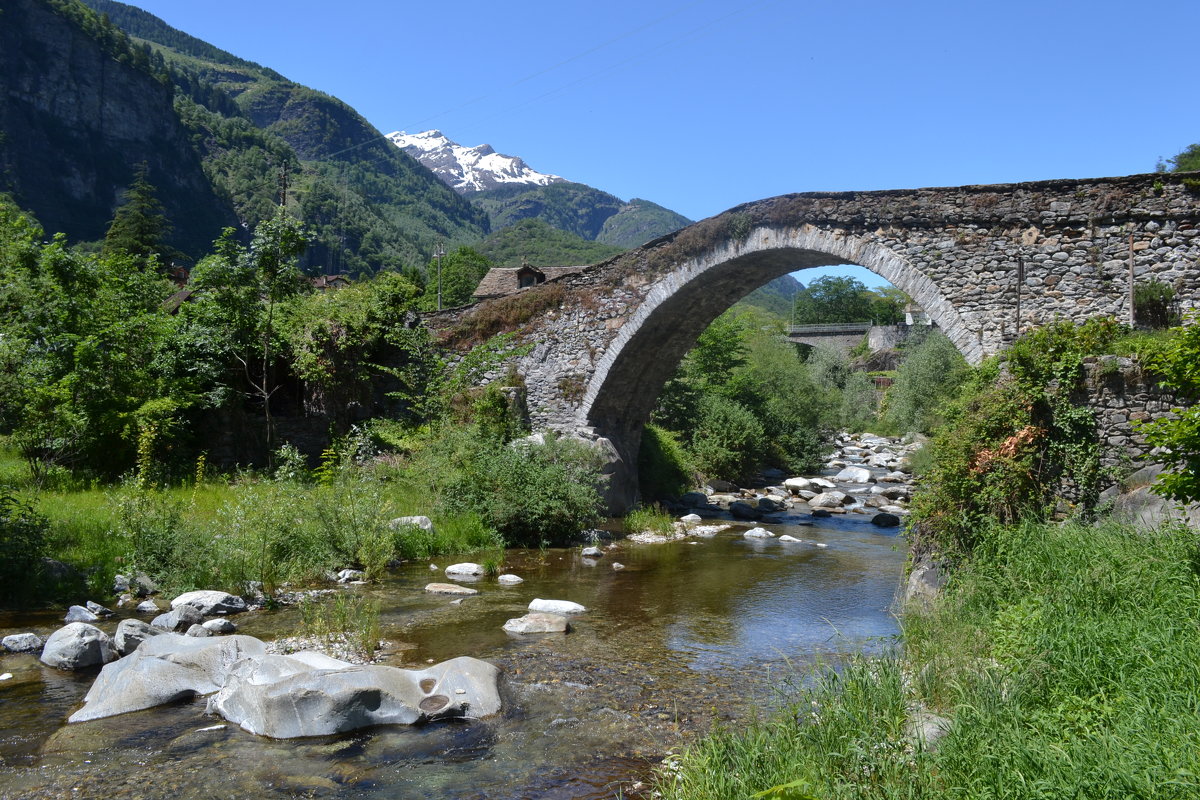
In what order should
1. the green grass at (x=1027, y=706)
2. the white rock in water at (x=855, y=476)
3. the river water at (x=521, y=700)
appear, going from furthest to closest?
the white rock in water at (x=855, y=476), the river water at (x=521, y=700), the green grass at (x=1027, y=706)

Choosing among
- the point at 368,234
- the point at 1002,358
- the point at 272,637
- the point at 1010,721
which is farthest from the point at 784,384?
the point at 368,234

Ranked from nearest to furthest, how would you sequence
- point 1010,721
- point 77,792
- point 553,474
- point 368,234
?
point 1010,721 < point 77,792 < point 553,474 < point 368,234

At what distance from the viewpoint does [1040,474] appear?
7789 millimetres

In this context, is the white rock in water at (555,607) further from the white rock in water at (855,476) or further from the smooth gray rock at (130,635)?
the white rock in water at (855,476)

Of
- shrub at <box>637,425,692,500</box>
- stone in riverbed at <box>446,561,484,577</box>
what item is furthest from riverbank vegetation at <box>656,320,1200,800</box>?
shrub at <box>637,425,692,500</box>

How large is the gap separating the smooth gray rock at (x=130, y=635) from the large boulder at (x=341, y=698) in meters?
1.29

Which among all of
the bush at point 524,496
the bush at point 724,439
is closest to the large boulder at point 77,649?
the bush at point 524,496

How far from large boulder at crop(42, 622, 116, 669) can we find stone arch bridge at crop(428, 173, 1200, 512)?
9181mm

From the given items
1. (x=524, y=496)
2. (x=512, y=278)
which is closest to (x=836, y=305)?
(x=512, y=278)

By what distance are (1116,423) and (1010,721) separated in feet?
16.8

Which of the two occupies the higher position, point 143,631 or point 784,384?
point 784,384

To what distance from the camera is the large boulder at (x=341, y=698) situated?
16.1 feet

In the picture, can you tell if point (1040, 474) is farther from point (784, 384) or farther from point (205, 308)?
point (784, 384)

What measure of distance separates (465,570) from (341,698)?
4968mm
